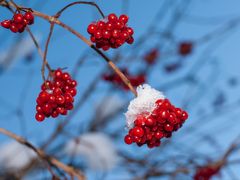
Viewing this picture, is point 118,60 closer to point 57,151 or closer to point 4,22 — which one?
point 57,151

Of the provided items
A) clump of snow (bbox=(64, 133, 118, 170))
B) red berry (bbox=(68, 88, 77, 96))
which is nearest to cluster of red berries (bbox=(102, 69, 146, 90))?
clump of snow (bbox=(64, 133, 118, 170))

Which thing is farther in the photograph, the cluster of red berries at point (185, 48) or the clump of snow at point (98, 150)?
the cluster of red berries at point (185, 48)

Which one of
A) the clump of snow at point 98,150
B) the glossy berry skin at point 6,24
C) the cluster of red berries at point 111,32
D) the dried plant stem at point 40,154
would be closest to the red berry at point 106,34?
the cluster of red berries at point 111,32

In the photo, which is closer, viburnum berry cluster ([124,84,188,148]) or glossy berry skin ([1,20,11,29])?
viburnum berry cluster ([124,84,188,148])

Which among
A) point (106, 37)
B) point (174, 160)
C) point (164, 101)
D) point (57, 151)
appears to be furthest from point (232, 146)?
point (57, 151)

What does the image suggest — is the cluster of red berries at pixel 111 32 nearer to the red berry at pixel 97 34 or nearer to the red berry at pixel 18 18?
the red berry at pixel 97 34

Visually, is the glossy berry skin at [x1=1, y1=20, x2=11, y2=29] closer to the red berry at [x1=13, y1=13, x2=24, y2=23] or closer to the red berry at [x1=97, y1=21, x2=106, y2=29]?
the red berry at [x1=13, y1=13, x2=24, y2=23]
